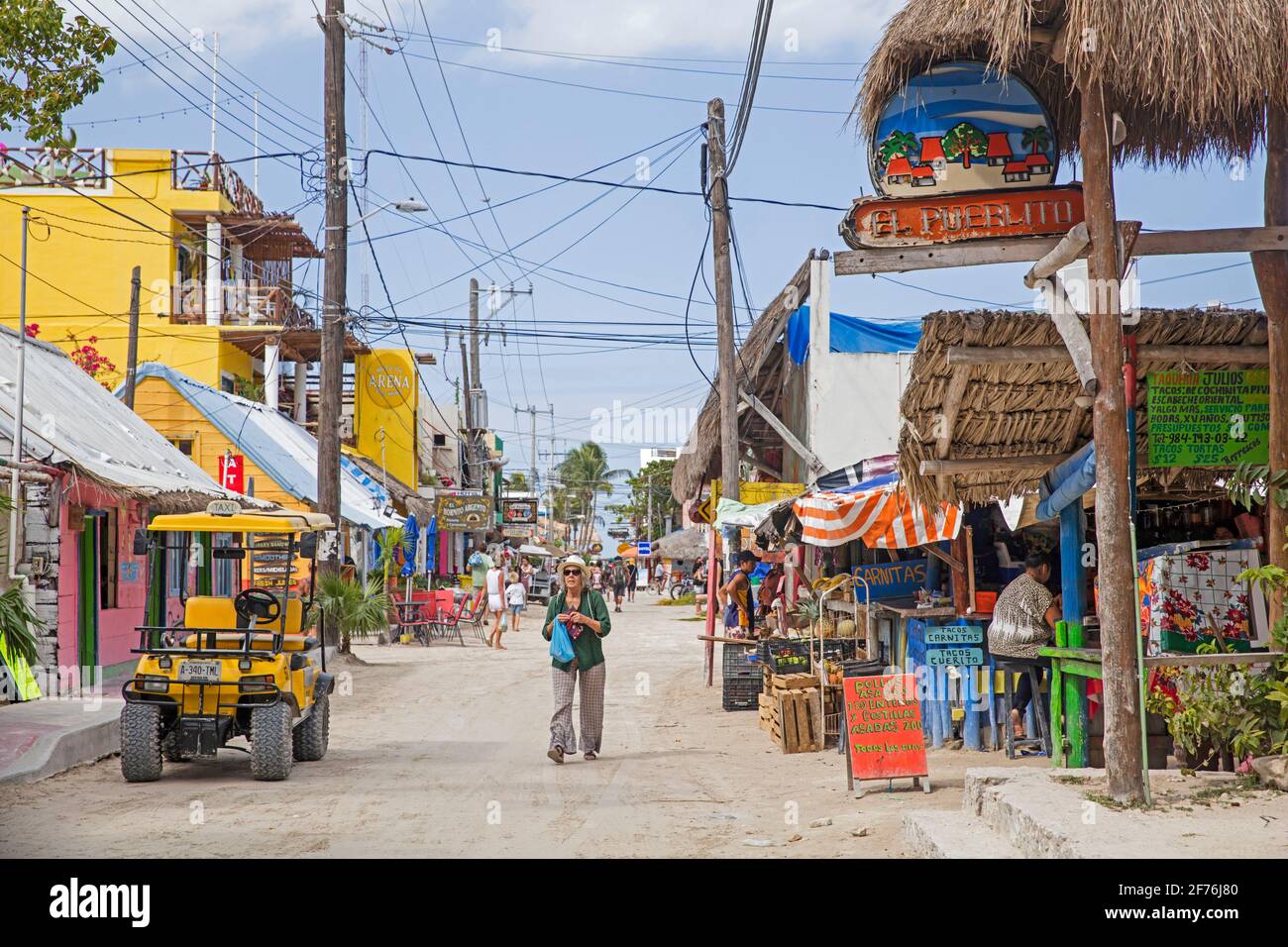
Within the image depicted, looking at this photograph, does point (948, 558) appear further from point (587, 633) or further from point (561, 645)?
point (561, 645)

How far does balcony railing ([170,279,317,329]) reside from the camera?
115 feet

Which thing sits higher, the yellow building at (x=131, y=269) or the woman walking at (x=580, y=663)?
the yellow building at (x=131, y=269)

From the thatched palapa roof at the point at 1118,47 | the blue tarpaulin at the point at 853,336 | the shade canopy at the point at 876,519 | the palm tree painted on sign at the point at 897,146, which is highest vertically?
the blue tarpaulin at the point at 853,336

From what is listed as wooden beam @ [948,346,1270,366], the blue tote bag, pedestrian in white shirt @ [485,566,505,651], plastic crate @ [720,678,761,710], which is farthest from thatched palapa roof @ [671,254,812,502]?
wooden beam @ [948,346,1270,366]

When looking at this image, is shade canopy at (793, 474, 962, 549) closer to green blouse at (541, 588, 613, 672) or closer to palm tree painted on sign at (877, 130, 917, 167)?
green blouse at (541, 588, 613, 672)

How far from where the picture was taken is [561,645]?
1212 centimetres

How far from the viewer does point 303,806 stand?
9336 mm

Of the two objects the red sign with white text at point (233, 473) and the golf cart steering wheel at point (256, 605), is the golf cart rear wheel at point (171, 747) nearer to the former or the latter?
the golf cart steering wheel at point (256, 605)

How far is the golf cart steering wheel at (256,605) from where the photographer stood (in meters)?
11.2

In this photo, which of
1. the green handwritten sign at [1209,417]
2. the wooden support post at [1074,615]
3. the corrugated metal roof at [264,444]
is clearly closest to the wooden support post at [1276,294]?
the green handwritten sign at [1209,417]

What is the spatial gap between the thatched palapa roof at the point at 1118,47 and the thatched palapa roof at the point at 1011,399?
1.38 metres

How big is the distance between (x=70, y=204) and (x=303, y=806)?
29.1 m
